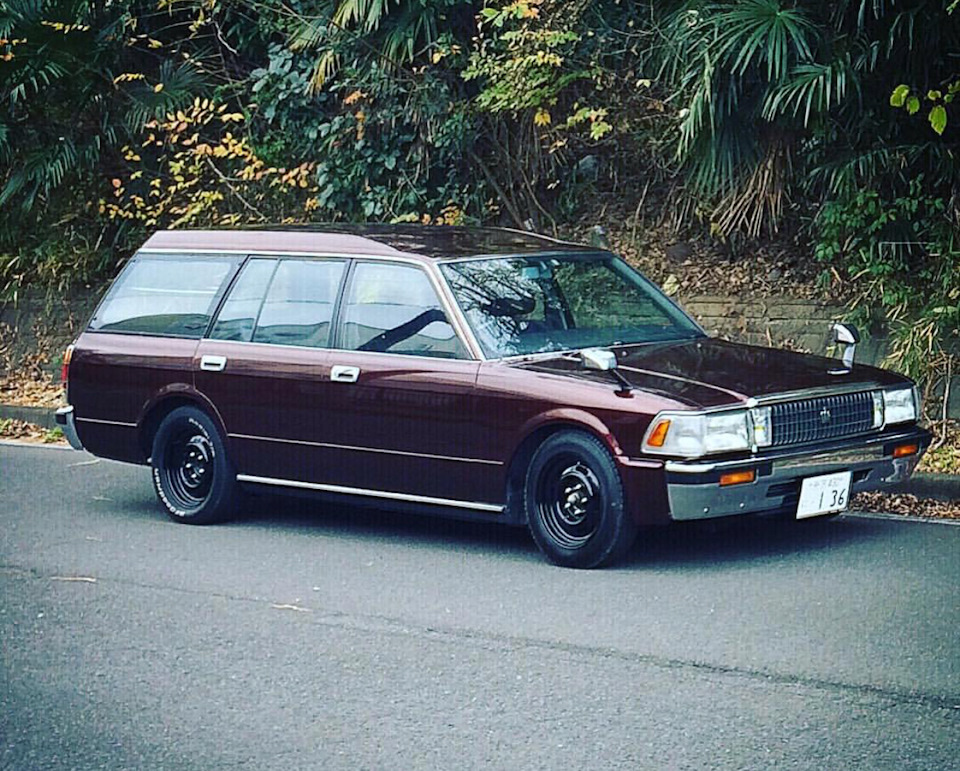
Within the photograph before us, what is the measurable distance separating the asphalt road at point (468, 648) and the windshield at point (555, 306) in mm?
1071

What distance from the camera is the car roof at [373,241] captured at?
29.4 ft

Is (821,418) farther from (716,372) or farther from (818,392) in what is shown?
(716,372)

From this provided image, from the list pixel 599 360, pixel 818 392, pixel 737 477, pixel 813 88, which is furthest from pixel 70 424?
pixel 813 88

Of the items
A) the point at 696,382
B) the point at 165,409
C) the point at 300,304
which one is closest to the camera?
the point at 696,382

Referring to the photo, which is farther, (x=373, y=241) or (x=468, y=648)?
(x=373, y=241)

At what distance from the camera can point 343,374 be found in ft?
28.7

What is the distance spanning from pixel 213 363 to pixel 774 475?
10.9ft

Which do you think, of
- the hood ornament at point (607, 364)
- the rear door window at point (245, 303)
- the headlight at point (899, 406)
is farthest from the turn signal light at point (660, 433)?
the rear door window at point (245, 303)

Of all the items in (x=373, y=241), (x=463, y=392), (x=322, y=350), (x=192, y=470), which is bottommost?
(x=192, y=470)

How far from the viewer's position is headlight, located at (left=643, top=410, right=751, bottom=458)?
24.6 ft

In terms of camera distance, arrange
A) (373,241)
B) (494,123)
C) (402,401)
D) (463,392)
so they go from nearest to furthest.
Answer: (463,392) → (402,401) → (373,241) → (494,123)

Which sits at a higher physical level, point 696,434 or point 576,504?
point 696,434

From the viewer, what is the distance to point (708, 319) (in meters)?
12.8

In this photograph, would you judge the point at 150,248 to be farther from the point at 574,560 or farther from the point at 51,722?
the point at 51,722
